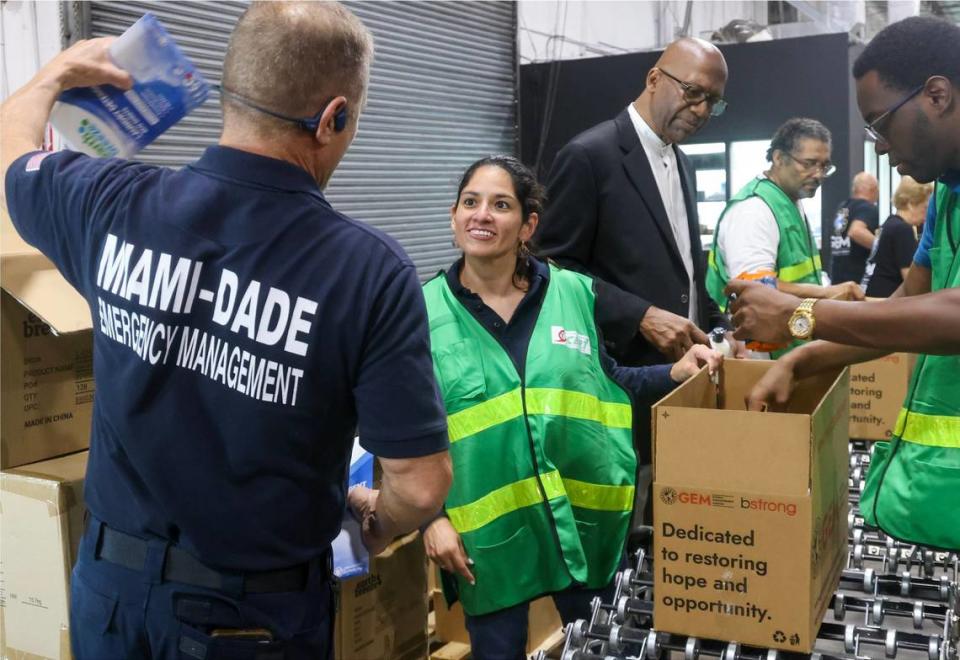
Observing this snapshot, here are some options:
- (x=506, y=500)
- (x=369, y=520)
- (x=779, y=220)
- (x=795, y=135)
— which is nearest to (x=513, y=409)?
(x=506, y=500)

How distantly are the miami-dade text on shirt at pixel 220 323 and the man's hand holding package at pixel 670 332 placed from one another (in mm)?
1430

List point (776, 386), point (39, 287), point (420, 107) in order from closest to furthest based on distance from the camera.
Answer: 1. point (776, 386)
2. point (39, 287)
3. point (420, 107)

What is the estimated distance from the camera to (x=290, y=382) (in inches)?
51.9

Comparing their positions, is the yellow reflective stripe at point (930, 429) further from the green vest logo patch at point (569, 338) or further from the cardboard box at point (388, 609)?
the cardboard box at point (388, 609)

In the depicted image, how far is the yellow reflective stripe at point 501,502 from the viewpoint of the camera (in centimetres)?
230

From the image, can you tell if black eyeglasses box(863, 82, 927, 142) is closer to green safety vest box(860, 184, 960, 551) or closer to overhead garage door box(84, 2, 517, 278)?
green safety vest box(860, 184, 960, 551)

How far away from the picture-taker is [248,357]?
131cm

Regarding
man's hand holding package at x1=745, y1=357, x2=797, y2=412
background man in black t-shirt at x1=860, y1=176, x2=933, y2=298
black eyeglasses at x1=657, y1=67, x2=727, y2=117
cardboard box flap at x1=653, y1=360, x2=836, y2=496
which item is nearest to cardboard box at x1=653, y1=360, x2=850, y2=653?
cardboard box flap at x1=653, y1=360, x2=836, y2=496

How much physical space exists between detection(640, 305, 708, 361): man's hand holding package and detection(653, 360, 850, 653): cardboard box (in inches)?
34.1

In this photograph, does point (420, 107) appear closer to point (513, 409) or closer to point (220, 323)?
point (513, 409)

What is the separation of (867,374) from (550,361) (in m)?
1.16

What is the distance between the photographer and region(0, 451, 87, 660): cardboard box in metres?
2.27

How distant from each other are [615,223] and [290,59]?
172cm

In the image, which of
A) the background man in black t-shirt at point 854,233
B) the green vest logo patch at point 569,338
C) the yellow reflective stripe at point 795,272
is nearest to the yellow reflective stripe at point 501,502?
the green vest logo patch at point 569,338
